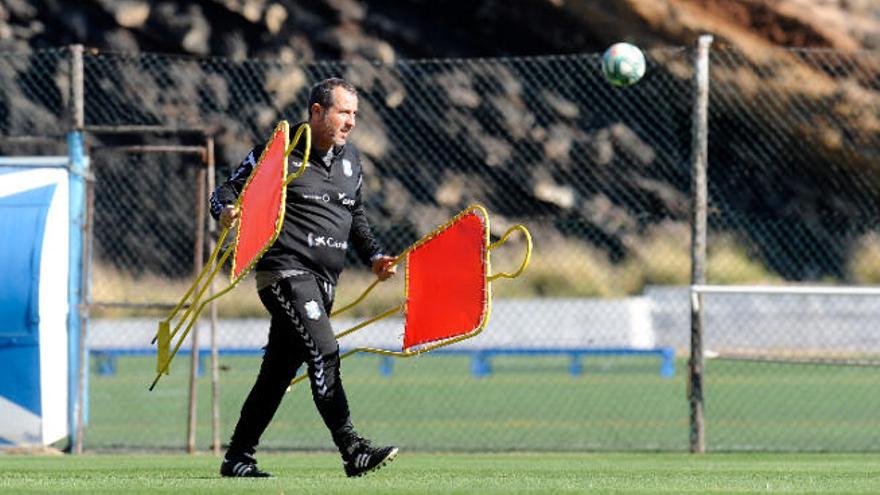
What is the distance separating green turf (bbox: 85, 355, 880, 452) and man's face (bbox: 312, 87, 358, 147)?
179 inches

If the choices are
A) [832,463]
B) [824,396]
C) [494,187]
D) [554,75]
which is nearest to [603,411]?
[824,396]

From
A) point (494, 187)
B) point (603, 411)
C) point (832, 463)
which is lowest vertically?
point (832, 463)

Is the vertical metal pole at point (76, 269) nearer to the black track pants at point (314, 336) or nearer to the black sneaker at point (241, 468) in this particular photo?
the black sneaker at point (241, 468)

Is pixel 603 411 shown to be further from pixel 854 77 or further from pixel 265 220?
pixel 854 77

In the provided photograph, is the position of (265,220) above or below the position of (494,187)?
below

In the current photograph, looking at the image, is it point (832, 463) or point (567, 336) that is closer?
point (832, 463)

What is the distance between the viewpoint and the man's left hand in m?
8.35

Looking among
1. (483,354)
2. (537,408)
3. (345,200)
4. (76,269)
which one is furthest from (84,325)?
(483,354)

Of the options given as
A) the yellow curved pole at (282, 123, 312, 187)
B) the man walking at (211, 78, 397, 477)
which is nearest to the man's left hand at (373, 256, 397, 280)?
the man walking at (211, 78, 397, 477)

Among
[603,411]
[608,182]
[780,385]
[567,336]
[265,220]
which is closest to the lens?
[265,220]

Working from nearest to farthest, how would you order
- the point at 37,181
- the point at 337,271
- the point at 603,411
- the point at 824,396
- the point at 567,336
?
the point at 337,271
the point at 37,181
the point at 603,411
the point at 824,396
the point at 567,336

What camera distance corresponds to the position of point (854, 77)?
34875 mm

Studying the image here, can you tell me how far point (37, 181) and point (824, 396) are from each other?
31.2 feet

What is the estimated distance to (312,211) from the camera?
8109mm
